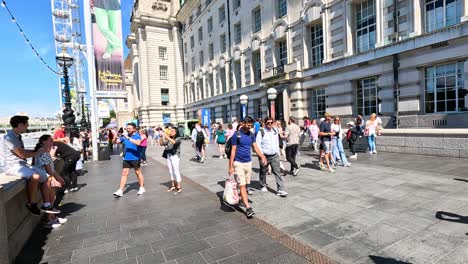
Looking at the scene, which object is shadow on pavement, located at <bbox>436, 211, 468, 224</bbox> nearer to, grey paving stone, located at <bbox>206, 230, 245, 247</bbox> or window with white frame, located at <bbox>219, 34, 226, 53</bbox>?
grey paving stone, located at <bbox>206, 230, 245, 247</bbox>

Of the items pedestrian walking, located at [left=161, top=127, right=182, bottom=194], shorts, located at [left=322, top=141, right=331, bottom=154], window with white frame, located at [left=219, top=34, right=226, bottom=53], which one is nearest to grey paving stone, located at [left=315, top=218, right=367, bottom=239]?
pedestrian walking, located at [left=161, top=127, right=182, bottom=194]

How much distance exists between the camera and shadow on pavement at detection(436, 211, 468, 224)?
3.99 m

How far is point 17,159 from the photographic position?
4184 millimetres

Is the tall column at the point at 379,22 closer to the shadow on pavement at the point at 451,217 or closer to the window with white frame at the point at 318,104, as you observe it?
the window with white frame at the point at 318,104

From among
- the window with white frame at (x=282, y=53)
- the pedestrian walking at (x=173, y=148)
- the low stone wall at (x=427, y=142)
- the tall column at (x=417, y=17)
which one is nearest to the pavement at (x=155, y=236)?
the pedestrian walking at (x=173, y=148)

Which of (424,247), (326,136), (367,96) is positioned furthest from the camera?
(367,96)

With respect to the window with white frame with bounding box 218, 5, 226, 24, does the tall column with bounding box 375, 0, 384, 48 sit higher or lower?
lower

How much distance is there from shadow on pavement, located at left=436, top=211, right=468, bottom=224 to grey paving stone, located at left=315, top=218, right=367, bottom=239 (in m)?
1.33

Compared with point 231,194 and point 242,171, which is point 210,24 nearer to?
point 242,171

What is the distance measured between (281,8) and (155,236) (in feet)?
65.2

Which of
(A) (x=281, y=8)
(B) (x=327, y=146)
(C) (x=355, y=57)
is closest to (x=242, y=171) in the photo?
(B) (x=327, y=146)

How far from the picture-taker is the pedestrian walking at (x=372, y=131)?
1115cm

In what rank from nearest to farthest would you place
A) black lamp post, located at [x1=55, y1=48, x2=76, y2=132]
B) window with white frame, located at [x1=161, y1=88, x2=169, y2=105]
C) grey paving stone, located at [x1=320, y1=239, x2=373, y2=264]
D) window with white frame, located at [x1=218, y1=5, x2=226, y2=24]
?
grey paving stone, located at [x1=320, y1=239, x2=373, y2=264] < black lamp post, located at [x1=55, y1=48, x2=76, y2=132] < window with white frame, located at [x1=218, y1=5, x2=226, y2=24] < window with white frame, located at [x1=161, y1=88, x2=169, y2=105]

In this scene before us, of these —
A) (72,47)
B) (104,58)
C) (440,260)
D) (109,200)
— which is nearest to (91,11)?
(104,58)
